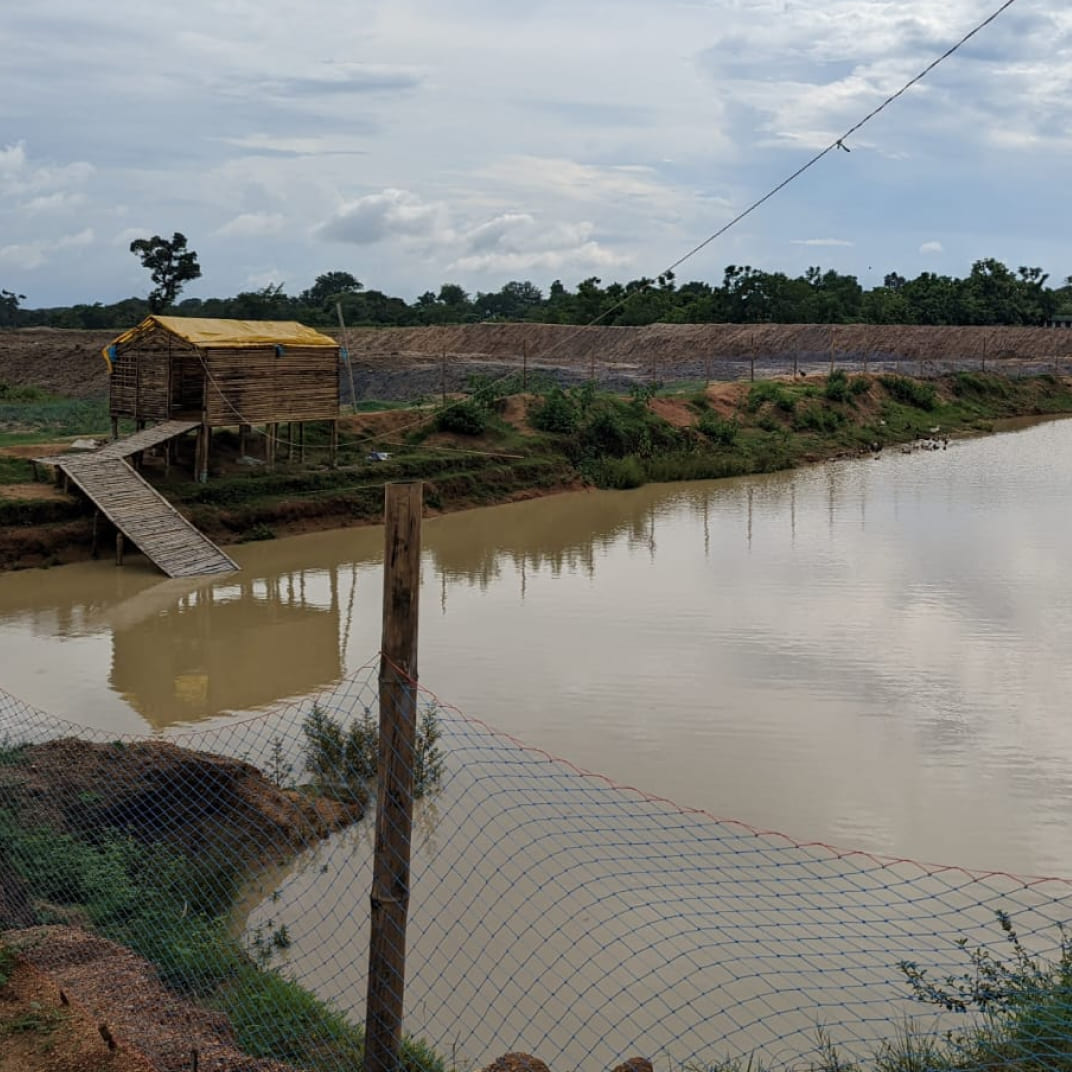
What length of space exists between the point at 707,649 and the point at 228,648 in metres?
4.85

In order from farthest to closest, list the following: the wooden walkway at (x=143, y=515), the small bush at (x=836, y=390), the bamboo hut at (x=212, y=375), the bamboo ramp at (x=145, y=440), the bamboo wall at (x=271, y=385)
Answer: the small bush at (x=836, y=390) → the bamboo wall at (x=271, y=385) → the bamboo hut at (x=212, y=375) → the bamboo ramp at (x=145, y=440) → the wooden walkway at (x=143, y=515)

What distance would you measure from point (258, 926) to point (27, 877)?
1.17 metres

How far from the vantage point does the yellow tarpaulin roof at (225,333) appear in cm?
1780

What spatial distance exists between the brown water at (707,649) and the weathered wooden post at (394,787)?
4.19m

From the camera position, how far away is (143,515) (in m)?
16.4

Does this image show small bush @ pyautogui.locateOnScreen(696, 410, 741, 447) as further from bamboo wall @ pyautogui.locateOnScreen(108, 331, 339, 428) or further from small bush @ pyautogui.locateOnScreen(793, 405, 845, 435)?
bamboo wall @ pyautogui.locateOnScreen(108, 331, 339, 428)

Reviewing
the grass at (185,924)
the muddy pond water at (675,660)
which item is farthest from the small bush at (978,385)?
the grass at (185,924)

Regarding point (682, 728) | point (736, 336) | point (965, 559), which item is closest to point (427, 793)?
point (682, 728)

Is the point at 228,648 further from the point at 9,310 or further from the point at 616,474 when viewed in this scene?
the point at 9,310

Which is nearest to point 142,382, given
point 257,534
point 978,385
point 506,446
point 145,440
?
point 145,440

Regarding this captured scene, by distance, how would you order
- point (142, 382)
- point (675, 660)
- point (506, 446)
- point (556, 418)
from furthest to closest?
point (556, 418), point (506, 446), point (142, 382), point (675, 660)

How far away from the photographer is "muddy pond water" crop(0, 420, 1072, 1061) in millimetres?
7812

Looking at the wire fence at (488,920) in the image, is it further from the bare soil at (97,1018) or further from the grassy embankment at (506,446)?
the grassy embankment at (506,446)

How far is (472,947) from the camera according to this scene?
20.7 ft
